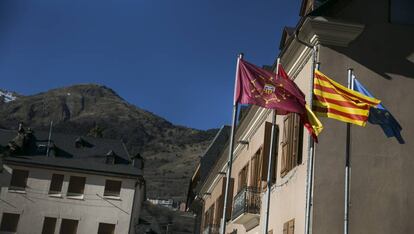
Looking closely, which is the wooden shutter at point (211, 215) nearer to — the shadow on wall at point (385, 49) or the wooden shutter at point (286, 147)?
the wooden shutter at point (286, 147)

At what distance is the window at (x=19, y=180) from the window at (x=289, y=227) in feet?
126

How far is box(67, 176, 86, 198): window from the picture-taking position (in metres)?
49.5

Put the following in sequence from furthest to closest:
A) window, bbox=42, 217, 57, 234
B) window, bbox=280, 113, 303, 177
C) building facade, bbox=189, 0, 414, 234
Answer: window, bbox=42, 217, 57, 234 < window, bbox=280, 113, 303, 177 < building facade, bbox=189, 0, 414, 234

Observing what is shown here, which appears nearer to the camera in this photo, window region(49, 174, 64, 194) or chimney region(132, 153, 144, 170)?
window region(49, 174, 64, 194)

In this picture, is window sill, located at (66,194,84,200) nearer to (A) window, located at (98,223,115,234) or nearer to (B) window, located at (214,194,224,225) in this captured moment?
(A) window, located at (98,223,115,234)

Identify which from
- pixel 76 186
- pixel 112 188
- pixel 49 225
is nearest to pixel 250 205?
pixel 112 188

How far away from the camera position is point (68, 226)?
4891 cm

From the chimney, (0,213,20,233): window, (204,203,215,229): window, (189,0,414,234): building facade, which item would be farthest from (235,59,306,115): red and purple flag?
(0,213,20,233): window

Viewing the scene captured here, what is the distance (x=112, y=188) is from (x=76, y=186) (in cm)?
303

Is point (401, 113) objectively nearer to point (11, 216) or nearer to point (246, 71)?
point (246, 71)

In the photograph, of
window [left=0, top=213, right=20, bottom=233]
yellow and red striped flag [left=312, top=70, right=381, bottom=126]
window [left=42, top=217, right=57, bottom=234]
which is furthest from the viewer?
window [left=42, top=217, right=57, bottom=234]

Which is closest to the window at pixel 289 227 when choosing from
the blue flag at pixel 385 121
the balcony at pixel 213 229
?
the blue flag at pixel 385 121

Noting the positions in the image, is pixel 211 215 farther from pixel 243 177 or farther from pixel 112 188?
pixel 112 188

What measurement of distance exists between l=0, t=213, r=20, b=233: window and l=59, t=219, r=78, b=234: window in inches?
150
